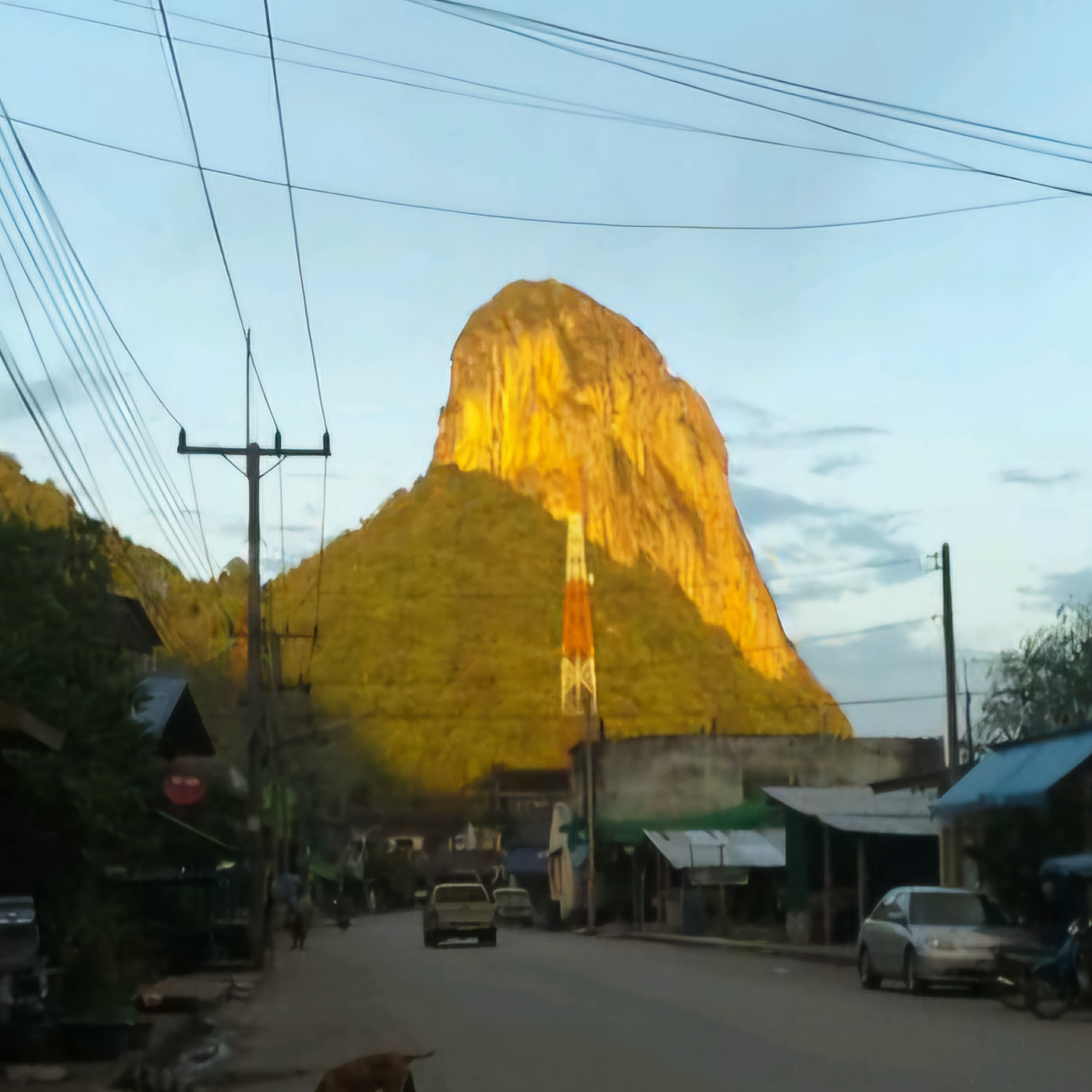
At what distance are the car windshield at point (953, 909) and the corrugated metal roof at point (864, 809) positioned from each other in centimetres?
1258

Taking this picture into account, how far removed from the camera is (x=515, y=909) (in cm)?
7588

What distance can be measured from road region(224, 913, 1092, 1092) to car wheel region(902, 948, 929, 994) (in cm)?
22

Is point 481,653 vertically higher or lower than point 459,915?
higher

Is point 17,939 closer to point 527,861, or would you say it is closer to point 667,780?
point 667,780

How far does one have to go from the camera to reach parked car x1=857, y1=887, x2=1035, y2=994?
23141 millimetres

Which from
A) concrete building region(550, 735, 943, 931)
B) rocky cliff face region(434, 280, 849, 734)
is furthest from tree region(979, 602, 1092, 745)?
rocky cliff face region(434, 280, 849, 734)

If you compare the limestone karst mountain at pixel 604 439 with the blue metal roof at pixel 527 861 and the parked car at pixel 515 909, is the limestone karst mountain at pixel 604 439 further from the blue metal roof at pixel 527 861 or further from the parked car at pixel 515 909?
the parked car at pixel 515 909

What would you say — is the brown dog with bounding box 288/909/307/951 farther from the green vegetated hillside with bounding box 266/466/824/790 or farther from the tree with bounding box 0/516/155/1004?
the green vegetated hillside with bounding box 266/466/824/790

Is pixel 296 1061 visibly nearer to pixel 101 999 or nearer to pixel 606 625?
pixel 101 999

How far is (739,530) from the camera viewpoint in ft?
552

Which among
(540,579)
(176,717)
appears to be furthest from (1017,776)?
(540,579)

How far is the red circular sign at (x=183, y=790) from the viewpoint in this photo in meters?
28.9

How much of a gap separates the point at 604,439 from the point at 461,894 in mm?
108978

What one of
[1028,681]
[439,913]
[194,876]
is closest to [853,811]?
[439,913]
